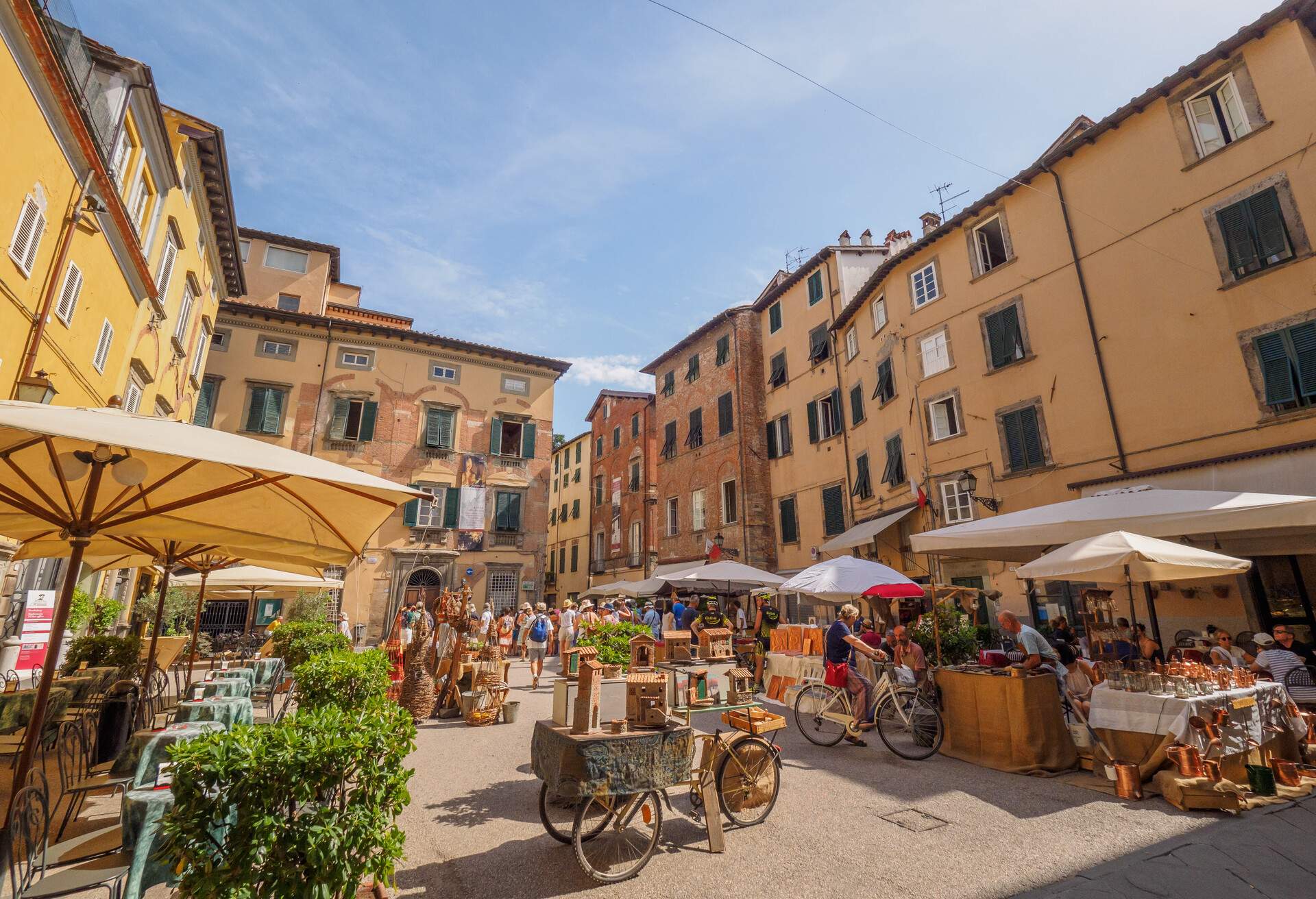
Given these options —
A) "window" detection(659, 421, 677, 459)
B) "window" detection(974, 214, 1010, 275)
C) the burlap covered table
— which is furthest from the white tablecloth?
"window" detection(659, 421, 677, 459)

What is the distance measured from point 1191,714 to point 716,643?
443 centimetres

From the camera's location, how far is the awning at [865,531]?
51.6 feet

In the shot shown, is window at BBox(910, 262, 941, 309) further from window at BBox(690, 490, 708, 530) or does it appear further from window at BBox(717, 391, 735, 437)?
window at BBox(690, 490, 708, 530)

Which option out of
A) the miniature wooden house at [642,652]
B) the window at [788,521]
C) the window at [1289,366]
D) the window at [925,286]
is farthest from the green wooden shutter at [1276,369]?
the window at [788,521]

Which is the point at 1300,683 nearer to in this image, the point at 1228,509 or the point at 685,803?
the point at 1228,509

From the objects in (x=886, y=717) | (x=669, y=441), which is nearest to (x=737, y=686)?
(x=886, y=717)

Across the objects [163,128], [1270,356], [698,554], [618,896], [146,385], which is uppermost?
[163,128]

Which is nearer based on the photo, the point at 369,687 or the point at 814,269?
the point at 369,687

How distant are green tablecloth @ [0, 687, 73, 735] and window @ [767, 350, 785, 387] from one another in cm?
2054

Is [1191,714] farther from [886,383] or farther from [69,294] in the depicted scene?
[69,294]

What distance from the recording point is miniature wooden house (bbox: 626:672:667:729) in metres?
4.53

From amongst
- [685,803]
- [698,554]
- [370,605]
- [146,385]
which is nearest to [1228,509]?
[685,803]

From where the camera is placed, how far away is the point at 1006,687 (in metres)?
6.77

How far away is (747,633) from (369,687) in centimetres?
1312
